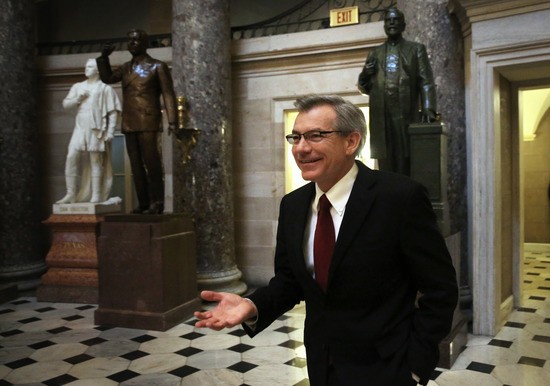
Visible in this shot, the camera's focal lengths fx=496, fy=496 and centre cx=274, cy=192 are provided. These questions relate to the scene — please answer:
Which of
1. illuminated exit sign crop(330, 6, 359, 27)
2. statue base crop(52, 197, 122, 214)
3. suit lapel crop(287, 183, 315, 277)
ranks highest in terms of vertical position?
illuminated exit sign crop(330, 6, 359, 27)

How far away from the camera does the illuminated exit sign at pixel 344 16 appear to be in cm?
628

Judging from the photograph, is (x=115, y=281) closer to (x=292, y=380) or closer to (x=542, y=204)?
(x=292, y=380)

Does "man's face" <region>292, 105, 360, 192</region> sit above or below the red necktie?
above

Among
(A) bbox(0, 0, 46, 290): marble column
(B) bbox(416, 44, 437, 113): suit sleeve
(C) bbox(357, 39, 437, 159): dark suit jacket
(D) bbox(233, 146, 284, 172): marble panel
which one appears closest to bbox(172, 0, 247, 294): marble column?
(D) bbox(233, 146, 284, 172): marble panel

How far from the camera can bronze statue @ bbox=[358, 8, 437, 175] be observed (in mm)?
4117

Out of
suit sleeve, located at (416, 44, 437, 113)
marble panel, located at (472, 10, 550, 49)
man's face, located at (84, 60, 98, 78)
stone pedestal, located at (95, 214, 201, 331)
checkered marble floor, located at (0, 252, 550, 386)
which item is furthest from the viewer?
man's face, located at (84, 60, 98, 78)

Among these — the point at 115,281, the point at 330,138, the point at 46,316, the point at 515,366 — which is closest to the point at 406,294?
the point at 330,138

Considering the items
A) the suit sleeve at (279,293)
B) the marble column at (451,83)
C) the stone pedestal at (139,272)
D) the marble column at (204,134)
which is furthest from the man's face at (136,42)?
the suit sleeve at (279,293)

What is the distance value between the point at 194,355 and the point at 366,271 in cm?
299

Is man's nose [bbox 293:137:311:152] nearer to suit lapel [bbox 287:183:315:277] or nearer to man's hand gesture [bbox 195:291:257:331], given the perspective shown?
suit lapel [bbox 287:183:315:277]

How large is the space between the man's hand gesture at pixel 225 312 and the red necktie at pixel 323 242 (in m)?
0.26

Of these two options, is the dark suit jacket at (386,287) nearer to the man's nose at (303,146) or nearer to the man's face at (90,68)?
the man's nose at (303,146)

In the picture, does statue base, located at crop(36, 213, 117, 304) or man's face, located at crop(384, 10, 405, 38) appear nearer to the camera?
man's face, located at crop(384, 10, 405, 38)

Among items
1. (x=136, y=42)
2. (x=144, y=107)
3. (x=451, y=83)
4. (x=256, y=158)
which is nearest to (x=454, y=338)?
(x=451, y=83)
